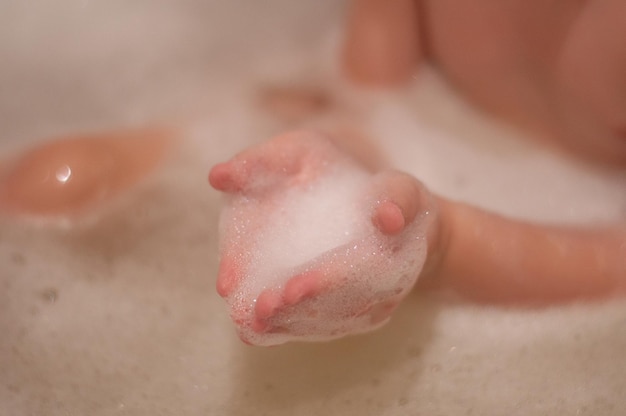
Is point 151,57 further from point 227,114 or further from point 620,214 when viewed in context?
point 620,214

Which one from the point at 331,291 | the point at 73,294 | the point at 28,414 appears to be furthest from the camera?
the point at 73,294

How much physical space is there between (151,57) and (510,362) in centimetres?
72

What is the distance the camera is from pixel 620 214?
829mm

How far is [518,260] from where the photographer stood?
0.73m

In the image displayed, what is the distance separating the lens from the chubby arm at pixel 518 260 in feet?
2.37

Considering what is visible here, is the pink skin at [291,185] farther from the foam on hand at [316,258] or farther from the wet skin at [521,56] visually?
the wet skin at [521,56]

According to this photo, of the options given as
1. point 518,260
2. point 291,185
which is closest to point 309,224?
point 291,185

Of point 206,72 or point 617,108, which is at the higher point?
point 617,108

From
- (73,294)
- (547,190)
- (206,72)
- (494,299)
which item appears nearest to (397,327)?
(494,299)

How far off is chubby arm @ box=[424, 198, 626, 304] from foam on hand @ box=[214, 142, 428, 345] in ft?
0.30

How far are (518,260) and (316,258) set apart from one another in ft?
0.82

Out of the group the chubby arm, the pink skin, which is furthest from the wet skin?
the pink skin

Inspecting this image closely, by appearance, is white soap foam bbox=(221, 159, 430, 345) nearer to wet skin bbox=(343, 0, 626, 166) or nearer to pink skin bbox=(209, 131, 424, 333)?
pink skin bbox=(209, 131, 424, 333)

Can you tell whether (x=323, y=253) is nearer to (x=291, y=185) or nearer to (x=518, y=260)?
(x=291, y=185)
